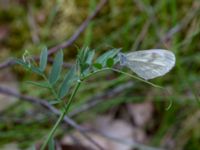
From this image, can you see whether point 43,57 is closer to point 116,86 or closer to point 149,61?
point 149,61

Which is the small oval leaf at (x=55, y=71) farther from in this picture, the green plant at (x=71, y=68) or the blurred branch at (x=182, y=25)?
the blurred branch at (x=182, y=25)

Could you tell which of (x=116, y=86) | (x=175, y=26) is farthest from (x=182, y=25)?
(x=116, y=86)

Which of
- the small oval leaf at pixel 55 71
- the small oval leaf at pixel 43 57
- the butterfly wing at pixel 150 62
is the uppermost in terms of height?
the small oval leaf at pixel 43 57

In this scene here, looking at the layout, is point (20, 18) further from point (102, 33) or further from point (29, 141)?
point (29, 141)

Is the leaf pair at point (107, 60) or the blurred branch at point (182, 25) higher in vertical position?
the blurred branch at point (182, 25)

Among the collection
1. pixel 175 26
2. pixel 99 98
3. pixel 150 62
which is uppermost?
pixel 175 26

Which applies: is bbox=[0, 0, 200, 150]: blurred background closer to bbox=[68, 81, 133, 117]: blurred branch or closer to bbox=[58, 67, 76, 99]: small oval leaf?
bbox=[68, 81, 133, 117]: blurred branch

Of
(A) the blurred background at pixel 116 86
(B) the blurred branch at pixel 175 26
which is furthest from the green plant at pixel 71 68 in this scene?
(B) the blurred branch at pixel 175 26

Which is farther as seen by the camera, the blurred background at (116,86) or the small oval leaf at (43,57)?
the blurred background at (116,86)
